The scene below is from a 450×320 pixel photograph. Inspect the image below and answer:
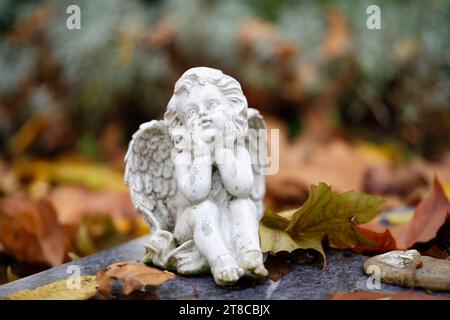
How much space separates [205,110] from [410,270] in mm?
742

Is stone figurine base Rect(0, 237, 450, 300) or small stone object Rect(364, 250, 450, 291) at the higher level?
small stone object Rect(364, 250, 450, 291)

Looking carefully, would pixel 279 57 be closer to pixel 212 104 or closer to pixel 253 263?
pixel 212 104

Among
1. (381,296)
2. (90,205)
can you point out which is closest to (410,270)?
(381,296)

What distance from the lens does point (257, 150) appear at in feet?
6.36

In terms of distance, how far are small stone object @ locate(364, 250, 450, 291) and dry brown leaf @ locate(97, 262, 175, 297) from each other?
594 mm

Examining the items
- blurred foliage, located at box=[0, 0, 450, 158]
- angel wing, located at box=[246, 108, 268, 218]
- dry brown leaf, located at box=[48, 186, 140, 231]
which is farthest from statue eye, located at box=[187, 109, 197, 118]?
blurred foliage, located at box=[0, 0, 450, 158]

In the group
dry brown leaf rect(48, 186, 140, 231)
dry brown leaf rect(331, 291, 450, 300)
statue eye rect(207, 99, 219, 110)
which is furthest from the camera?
dry brown leaf rect(48, 186, 140, 231)

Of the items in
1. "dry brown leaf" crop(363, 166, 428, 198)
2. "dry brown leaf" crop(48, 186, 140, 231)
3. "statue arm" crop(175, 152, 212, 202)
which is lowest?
"dry brown leaf" crop(48, 186, 140, 231)

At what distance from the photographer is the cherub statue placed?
162 cm

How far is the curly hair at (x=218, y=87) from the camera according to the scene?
1.72 m

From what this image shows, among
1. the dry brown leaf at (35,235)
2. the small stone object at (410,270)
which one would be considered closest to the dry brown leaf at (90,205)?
the dry brown leaf at (35,235)

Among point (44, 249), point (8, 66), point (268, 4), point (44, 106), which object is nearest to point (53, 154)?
point (44, 106)

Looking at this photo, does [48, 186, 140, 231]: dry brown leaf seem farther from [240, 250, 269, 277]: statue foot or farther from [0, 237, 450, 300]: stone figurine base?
[240, 250, 269, 277]: statue foot
